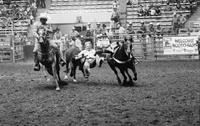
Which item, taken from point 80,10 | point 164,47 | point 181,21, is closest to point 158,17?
point 181,21

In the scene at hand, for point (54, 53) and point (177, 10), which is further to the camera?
point (177, 10)

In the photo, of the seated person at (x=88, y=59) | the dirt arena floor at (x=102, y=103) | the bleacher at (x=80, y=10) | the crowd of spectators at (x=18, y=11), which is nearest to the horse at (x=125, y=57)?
the dirt arena floor at (x=102, y=103)

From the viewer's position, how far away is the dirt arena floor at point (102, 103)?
24.3 ft

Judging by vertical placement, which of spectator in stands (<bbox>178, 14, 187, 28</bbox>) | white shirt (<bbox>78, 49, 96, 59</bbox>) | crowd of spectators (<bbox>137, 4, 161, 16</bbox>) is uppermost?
crowd of spectators (<bbox>137, 4, 161, 16</bbox>)

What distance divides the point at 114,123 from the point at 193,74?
29.2 ft

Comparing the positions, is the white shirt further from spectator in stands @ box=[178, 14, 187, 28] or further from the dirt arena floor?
spectator in stands @ box=[178, 14, 187, 28]

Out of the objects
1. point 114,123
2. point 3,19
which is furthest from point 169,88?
point 3,19

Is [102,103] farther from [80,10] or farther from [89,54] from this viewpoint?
[80,10]

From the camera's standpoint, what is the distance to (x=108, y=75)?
16.2 metres

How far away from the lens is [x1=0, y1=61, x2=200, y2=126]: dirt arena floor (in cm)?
739

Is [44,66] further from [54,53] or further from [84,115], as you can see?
[84,115]

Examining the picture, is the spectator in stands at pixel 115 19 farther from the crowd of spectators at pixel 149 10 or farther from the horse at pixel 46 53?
the horse at pixel 46 53

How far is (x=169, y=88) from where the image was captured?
37.9 ft

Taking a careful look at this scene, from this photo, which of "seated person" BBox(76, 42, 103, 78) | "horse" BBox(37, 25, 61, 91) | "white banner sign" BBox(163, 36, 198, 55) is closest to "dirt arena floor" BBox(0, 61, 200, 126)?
"seated person" BBox(76, 42, 103, 78)
